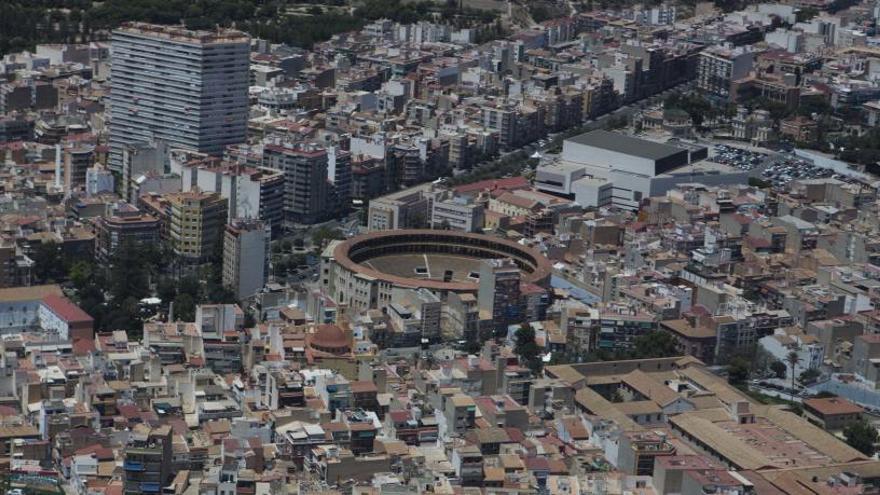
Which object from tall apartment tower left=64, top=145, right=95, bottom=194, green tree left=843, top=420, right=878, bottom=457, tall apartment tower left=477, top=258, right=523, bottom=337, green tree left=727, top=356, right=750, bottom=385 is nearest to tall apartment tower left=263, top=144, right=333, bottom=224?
tall apartment tower left=64, top=145, right=95, bottom=194

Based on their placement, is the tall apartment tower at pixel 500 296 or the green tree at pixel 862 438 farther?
the tall apartment tower at pixel 500 296

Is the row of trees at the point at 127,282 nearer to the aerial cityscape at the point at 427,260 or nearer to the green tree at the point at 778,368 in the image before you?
the aerial cityscape at the point at 427,260

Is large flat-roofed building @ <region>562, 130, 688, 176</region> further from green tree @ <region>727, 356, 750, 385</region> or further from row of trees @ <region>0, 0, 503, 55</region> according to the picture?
row of trees @ <region>0, 0, 503, 55</region>

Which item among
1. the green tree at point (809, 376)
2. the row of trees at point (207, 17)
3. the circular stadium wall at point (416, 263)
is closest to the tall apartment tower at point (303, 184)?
the circular stadium wall at point (416, 263)

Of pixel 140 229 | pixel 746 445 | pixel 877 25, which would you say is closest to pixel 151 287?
pixel 140 229

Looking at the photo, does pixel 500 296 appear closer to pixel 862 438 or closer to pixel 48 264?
pixel 862 438

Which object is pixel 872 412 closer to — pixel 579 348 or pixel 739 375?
pixel 739 375
